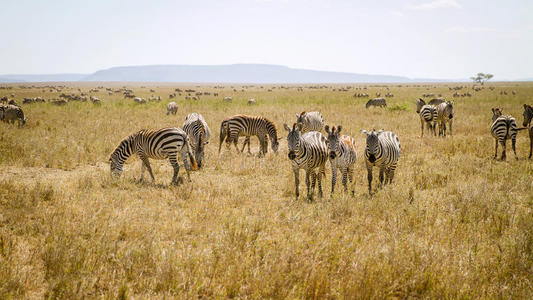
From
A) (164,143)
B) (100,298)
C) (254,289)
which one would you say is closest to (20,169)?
(164,143)

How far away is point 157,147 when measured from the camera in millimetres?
9102

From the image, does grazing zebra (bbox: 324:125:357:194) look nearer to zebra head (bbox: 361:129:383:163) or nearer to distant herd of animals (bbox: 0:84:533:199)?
distant herd of animals (bbox: 0:84:533:199)

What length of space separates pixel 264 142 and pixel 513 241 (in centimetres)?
1051

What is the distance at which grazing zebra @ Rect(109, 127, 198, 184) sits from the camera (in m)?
9.08

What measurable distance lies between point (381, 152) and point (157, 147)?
21.2 feet

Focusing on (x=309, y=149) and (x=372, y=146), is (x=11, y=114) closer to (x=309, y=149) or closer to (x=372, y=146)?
(x=309, y=149)

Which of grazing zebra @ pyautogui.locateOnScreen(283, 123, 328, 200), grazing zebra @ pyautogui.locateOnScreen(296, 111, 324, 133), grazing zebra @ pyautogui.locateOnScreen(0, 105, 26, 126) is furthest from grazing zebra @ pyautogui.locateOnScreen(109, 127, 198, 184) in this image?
grazing zebra @ pyautogui.locateOnScreen(0, 105, 26, 126)

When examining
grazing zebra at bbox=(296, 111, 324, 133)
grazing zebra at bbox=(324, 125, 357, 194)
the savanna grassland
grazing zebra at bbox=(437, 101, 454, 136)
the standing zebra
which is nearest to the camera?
the savanna grassland

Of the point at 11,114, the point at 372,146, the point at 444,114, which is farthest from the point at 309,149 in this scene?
the point at 11,114

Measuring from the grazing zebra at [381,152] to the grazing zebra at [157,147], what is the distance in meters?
5.00

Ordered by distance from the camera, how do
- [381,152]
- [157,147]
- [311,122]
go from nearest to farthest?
[381,152], [157,147], [311,122]

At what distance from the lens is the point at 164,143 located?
9055 mm

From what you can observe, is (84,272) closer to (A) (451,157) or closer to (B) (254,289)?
(B) (254,289)

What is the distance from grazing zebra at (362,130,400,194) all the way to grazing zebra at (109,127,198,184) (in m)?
5.00
